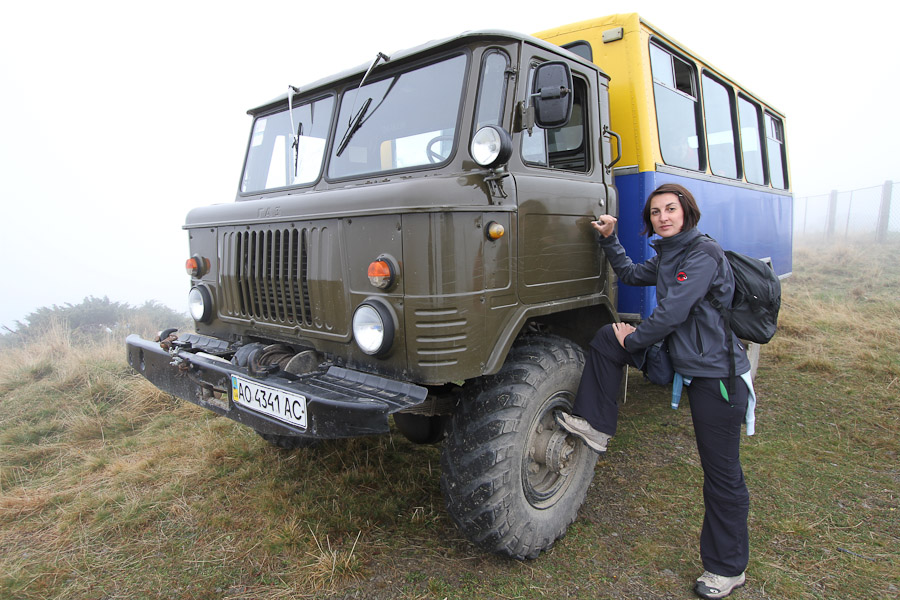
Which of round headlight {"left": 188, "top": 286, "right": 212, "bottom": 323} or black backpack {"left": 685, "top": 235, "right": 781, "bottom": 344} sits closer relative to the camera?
black backpack {"left": 685, "top": 235, "right": 781, "bottom": 344}

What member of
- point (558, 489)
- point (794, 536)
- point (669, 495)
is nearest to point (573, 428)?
point (558, 489)

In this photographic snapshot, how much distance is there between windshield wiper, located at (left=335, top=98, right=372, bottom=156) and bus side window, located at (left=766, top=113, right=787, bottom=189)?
5.12m

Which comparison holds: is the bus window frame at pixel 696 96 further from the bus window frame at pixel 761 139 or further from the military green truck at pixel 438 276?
the bus window frame at pixel 761 139

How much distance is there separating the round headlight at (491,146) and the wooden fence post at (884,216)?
1874 cm

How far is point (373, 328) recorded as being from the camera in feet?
8.32

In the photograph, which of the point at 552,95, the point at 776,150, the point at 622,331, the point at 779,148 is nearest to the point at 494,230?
the point at 552,95

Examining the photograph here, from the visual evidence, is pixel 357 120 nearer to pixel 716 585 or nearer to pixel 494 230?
pixel 494 230

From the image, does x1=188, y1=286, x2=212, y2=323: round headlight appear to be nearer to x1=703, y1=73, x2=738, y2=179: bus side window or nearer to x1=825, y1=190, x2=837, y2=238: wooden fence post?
x1=703, y1=73, x2=738, y2=179: bus side window

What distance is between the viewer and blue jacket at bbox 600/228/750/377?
2.53 metres

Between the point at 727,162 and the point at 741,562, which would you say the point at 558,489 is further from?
the point at 727,162

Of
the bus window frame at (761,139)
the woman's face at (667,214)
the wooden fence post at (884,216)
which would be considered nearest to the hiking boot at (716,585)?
the woman's face at (667,214)

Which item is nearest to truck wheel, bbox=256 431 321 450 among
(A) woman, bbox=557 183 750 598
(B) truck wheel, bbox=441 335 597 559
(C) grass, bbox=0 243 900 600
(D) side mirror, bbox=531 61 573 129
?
(C) grass, bbox=0 243 900 600

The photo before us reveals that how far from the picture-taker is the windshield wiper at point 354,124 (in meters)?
3.09

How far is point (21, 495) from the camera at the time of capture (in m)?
3.65
